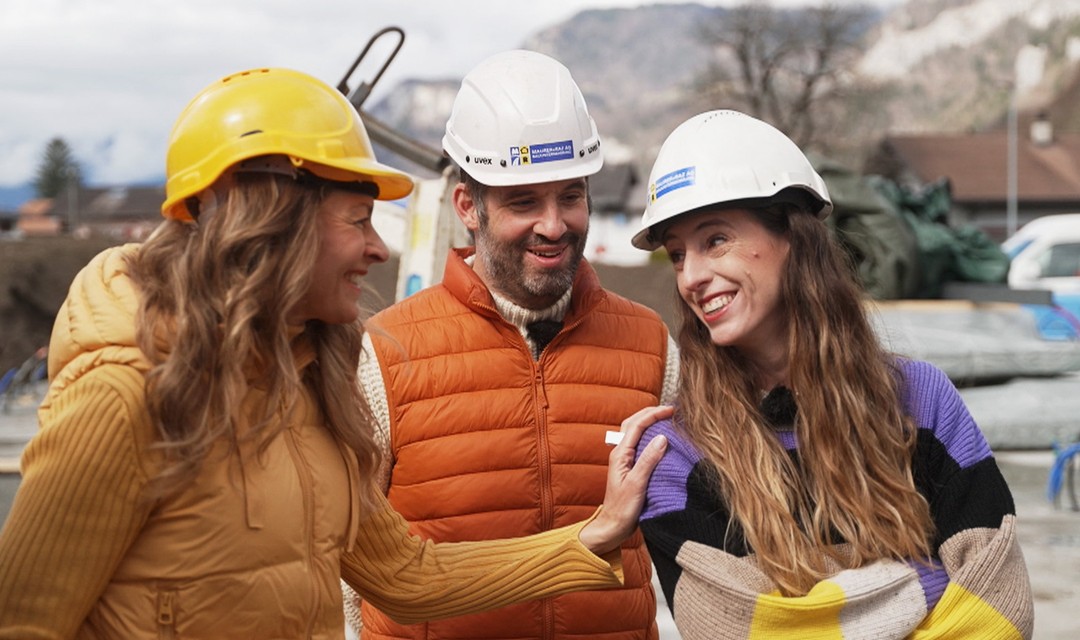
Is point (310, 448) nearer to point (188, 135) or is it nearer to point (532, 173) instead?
point (188, 135)

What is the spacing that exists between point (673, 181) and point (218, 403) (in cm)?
115

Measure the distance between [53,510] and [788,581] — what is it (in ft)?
Answer: 4.21

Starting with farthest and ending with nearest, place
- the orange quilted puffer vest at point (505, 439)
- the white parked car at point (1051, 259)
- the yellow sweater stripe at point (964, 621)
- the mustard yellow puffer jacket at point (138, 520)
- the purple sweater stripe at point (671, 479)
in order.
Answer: the white parked car at point (1051, 259), the orange quilted puffer vest at point (505, 439), the purple sweater stripe at point (671, 479), the yellow sweater stripe at point (964, 621), the mustard yellow puffer jacket at point (138, 520)

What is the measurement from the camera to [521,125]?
10.3 ft

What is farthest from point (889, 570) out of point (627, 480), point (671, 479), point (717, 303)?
point (717, 303)

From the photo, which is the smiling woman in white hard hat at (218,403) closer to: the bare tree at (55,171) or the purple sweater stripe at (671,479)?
the purple sweater stripe at (671,479)

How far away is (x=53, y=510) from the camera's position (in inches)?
74.5

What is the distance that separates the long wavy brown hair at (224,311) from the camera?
1.95m

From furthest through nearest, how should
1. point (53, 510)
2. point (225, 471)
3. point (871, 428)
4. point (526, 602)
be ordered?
1. point (526, 602)
2. point (871, 428)
3. point (225, 471)
4. point (53, 510)

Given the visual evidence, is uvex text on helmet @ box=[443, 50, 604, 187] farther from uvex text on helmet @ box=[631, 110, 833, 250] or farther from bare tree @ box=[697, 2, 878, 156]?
bare tree @ box=[697, 2, 878, 156]

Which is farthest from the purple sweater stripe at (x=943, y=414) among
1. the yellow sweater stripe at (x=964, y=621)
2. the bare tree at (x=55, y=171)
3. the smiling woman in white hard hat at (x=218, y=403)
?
the bare tree at (x=55, y=171)

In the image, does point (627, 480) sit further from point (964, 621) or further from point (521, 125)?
point (521, 125)

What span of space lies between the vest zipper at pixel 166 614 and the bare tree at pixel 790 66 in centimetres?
5008

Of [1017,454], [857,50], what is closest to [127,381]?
[1017,454]
